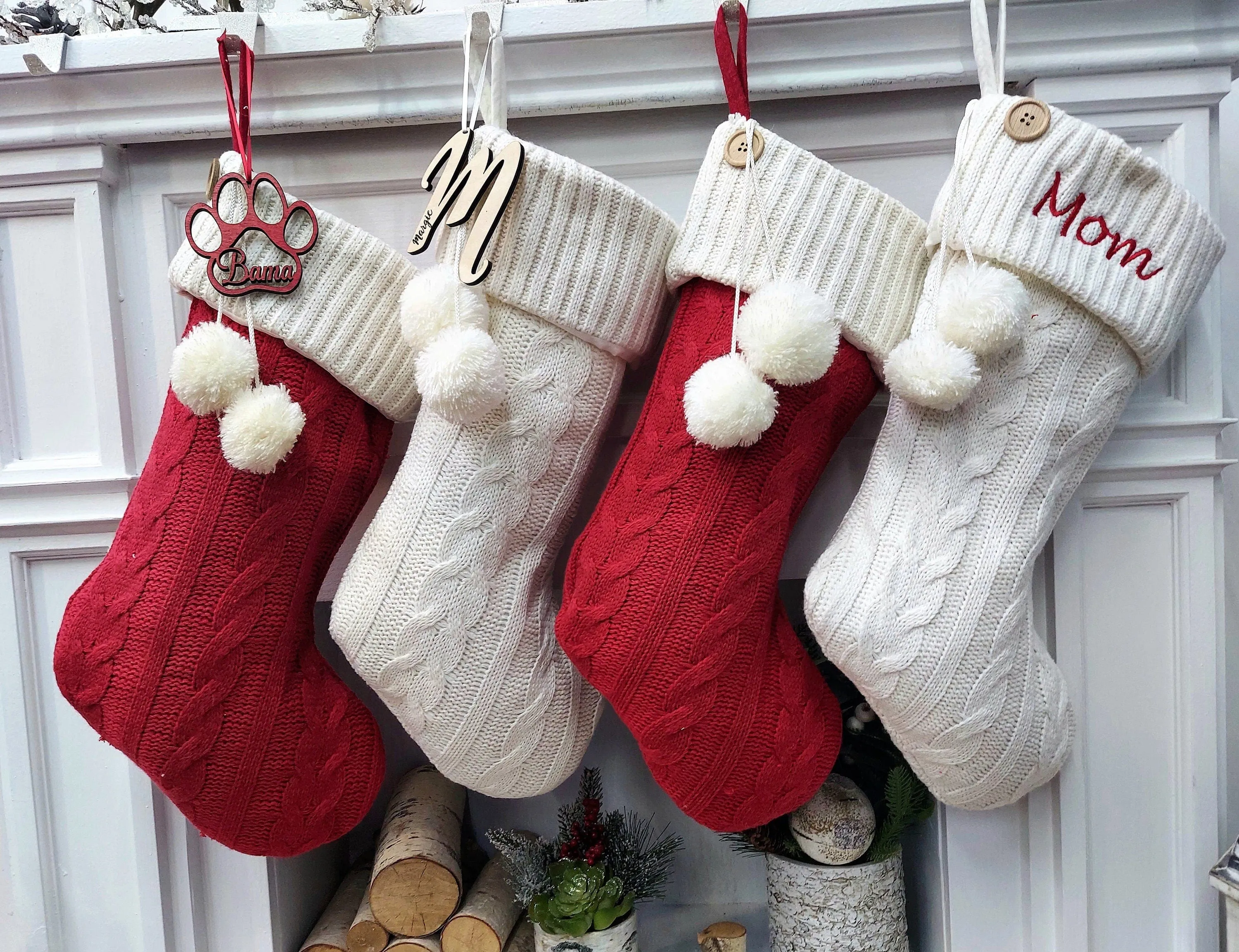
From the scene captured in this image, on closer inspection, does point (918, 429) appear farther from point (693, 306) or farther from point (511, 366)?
point (511, 366)

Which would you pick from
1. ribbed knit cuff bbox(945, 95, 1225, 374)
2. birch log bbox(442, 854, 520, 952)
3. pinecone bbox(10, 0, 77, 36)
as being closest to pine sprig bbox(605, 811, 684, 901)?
birch log bbox(442, 854, 520, 952)

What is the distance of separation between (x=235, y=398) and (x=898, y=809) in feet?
2.93

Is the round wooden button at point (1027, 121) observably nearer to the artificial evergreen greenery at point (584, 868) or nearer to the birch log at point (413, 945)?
the artificial evergreen greenery at point (584, 868)

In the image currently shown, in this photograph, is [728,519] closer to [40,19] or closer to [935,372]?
[935,372]

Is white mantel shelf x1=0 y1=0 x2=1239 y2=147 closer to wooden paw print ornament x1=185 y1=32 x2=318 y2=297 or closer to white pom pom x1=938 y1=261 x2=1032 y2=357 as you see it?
wooden paw print ornament x1=185 y1=32 x2=318 y2=297

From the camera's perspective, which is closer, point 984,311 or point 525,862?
point 984,311

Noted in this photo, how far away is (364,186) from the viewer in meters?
1.02

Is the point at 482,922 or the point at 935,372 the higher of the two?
the point at 935,372

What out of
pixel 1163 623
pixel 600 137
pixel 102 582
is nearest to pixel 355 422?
pixel 102 582

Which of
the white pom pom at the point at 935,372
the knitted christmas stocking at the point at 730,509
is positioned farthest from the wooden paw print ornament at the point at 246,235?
the white pom pom at the point at 935,372

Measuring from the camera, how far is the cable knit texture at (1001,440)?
2.78ft

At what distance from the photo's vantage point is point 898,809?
3.48 ft

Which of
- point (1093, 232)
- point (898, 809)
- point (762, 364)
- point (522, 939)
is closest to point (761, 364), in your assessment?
point (762, 364)

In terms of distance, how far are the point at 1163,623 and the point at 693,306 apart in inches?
25.6
